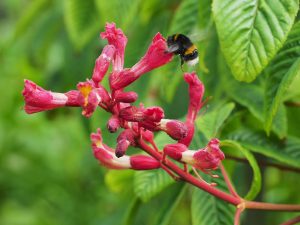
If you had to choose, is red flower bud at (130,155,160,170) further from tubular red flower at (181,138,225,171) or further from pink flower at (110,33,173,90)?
pink flower at (110,33,173,90)

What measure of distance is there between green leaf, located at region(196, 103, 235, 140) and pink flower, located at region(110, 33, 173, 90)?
1.29 feet

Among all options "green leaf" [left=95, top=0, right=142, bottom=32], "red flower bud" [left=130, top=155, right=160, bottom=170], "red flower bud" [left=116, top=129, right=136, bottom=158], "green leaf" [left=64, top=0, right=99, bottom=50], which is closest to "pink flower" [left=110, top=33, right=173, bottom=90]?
"red flower bud" [left=116, top=129, right=136, bottom=158]

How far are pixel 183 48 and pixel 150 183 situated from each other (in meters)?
0.50

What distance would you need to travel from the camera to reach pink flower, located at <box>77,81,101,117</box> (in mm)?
1394

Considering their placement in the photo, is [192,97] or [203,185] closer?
[203,185]

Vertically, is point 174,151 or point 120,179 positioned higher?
point 120,179

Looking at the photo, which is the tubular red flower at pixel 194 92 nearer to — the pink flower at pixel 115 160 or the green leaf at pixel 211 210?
the pink flower at pixel 115 160

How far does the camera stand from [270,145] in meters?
2.01

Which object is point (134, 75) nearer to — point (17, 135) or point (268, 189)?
point (268, 189)

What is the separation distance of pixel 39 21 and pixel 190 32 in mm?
1414

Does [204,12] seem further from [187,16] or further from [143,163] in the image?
[143,163]

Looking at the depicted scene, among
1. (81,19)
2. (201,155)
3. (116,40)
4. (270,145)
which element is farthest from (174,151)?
(81,19)

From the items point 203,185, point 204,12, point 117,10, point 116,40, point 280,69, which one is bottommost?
point 203,185

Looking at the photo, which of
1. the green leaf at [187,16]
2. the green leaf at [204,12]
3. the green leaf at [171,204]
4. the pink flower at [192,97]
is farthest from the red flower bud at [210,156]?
the green leaf at [187,16]
